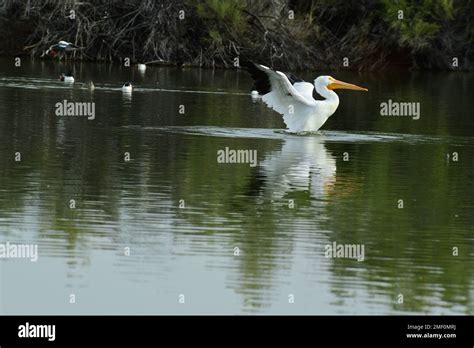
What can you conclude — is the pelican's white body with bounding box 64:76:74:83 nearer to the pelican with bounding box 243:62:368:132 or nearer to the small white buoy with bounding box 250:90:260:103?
the small white buoy with bounding box 250:90:260:103

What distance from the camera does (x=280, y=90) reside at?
20406mm

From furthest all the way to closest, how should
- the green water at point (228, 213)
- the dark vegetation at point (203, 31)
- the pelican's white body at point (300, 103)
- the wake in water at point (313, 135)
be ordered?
the dark vegetation at point (203, 31) < the wake in water at point (313, 135) < the pelican's white body at point (300, 103) < the green water at point (228, 213)

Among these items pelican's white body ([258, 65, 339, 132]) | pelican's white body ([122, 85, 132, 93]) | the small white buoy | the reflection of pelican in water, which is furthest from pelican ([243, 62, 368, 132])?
pelican's white body ([122, 85, 132, 93])

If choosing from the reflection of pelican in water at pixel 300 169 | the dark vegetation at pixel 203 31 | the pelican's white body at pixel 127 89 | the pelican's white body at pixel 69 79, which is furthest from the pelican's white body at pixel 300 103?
the dark vegetation at pixel 203 31

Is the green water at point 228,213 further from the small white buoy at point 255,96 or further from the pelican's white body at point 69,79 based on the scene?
the pelican's white body at point 69,79

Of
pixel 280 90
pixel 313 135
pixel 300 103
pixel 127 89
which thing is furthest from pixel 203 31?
pixel 280 90

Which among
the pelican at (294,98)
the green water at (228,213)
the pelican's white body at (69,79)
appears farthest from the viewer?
the pelican's white body at (69,79)

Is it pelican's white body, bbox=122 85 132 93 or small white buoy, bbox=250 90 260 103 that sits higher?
pelican's white body, bbox=122 85 132 93

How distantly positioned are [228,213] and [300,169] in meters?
3.64

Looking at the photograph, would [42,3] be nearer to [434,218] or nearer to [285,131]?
[285,131]

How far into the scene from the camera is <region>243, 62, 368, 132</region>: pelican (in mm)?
20172

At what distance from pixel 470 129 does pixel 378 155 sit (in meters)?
5.69

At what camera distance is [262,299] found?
10.7 m

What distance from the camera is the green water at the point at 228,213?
10.9m
